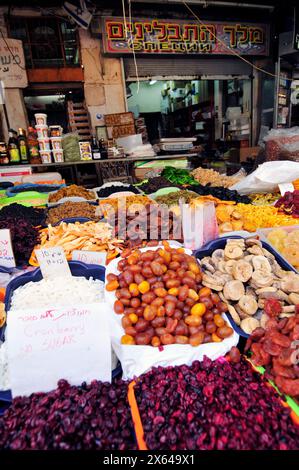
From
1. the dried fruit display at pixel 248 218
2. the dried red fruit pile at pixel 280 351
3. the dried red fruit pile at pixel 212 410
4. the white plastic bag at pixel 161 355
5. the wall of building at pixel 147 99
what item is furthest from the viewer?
the wall of building at pixel 147 99

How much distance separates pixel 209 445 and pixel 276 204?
2.18 meters

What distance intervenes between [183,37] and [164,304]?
643cm

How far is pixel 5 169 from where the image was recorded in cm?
454

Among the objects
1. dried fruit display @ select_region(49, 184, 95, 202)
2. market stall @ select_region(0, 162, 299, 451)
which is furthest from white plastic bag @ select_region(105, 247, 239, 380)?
dried fruit display @ select_region(49, 184, 95, 202)

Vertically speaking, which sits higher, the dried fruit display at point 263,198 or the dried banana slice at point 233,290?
the dried fruit display at point 263,198

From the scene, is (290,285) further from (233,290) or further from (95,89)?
(95,89)

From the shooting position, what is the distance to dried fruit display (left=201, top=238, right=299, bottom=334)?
1.30 meters

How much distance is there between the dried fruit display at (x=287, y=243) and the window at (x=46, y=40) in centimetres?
593

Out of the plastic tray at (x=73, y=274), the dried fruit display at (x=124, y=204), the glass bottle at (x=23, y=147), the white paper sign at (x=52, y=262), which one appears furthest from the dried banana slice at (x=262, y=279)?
the glass bottle at (x=23, y=147)

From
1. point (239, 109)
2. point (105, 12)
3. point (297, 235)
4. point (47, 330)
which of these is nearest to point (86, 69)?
point (105, 12)

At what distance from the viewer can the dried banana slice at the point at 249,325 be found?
1.23 metres

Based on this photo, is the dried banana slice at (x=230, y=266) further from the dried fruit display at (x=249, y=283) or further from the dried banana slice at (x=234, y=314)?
the dried banana slice at (x=234, y=314)

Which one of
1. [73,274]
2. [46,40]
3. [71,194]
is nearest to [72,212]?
[71,194]

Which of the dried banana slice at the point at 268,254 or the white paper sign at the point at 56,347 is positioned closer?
the white paper sign at the point at 56,347
